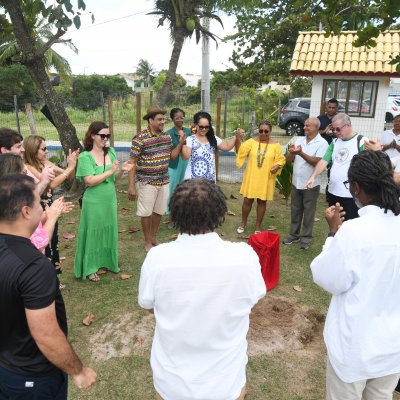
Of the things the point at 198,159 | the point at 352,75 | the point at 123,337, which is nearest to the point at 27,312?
the point at 123,337

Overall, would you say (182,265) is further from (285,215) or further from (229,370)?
(285,215)

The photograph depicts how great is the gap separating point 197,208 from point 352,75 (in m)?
8.81

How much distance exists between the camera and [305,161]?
5.51m

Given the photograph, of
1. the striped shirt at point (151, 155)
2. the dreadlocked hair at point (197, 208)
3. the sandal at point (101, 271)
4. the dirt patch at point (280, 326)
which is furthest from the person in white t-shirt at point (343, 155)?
the dreadlocked hair at point (197, 208)

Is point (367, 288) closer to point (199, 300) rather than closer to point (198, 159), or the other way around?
point (199, 300)

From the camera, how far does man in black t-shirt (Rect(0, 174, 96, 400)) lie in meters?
1.67

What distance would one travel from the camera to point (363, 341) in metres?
1.97

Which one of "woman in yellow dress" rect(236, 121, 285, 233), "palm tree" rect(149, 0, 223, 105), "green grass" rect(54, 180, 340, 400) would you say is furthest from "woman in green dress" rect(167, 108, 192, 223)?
"palm tree" rect(149, 0, 223, 105)

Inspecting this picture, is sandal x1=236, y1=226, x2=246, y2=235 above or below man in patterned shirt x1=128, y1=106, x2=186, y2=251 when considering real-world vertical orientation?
below

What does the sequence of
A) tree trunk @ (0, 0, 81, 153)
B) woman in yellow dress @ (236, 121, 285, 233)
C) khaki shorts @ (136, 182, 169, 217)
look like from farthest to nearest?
tree trunk @ (0, 0, 81, 153), woman in yellow dress @ (236, 121, 285, 233), khaki shorts @ (136, 182, 169, 217)

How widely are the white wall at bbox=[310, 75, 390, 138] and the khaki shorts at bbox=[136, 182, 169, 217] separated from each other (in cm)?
550

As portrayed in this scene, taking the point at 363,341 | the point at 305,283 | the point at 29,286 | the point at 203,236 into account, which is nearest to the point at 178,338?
the point at 203,236

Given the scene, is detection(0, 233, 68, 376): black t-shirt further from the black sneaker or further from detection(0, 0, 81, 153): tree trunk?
detection(0, 0, 81, 153): tree trunk

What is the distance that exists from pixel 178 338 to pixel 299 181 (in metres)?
4.27
